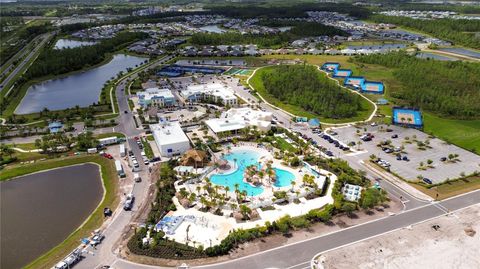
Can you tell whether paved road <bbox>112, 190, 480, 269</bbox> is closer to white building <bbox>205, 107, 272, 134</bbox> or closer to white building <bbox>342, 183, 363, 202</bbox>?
white building <bbox>342, 183, 363, 202</bbox>

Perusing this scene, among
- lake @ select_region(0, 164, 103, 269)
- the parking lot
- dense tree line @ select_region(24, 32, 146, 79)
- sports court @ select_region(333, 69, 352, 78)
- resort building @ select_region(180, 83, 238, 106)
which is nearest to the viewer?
lake @ select_region(0, 164, 103, 269)

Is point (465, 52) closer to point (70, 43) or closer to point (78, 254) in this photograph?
point (78, 254)

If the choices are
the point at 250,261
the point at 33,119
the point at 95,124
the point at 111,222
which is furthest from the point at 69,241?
the point at 33,119

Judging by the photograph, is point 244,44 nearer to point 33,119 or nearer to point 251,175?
point 33,119

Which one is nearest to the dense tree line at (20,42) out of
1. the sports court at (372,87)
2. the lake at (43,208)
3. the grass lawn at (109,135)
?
the grass lawn at (109,135)

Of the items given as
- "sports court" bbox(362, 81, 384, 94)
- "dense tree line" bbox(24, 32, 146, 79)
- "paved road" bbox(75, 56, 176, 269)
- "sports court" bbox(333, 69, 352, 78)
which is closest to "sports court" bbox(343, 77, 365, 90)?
"sports court" bbox(362, 81, 384, 94)
